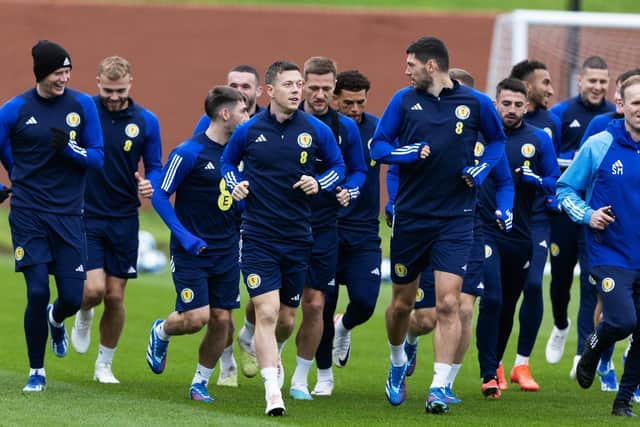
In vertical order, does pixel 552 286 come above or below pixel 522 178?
below

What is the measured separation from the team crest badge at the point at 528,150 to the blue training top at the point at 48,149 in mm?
3409

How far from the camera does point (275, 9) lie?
27.7 metres

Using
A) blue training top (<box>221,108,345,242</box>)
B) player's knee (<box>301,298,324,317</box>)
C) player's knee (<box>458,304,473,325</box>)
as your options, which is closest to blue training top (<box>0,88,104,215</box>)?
blue training top (<box>221,108,345,242</box>)

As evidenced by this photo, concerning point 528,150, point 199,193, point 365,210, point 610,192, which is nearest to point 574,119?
point 528,150

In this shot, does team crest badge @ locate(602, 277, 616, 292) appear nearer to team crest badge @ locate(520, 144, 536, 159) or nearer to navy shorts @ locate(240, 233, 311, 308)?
navy shorts @ locate(240, 233, 311, 308)

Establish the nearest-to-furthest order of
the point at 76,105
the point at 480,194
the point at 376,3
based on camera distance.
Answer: the point at 76,105 → the point at 480,194 → the point at 376,3

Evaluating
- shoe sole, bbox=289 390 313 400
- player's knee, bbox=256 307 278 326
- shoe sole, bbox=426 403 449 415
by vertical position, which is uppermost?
player's knee, bbox=256 307 278 326

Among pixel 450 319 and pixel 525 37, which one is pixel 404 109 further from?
pixel 525 37

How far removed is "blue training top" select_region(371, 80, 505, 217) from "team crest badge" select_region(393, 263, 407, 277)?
0.42m

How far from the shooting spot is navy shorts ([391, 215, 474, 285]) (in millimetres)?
10031

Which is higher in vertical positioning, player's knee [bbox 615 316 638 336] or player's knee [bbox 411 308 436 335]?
player's knee [bbox 615 316 638 336]

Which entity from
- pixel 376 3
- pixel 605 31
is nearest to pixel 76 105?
pixel 605 31

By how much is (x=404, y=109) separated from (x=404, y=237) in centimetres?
92

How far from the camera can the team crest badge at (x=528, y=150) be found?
11586 millimetres
